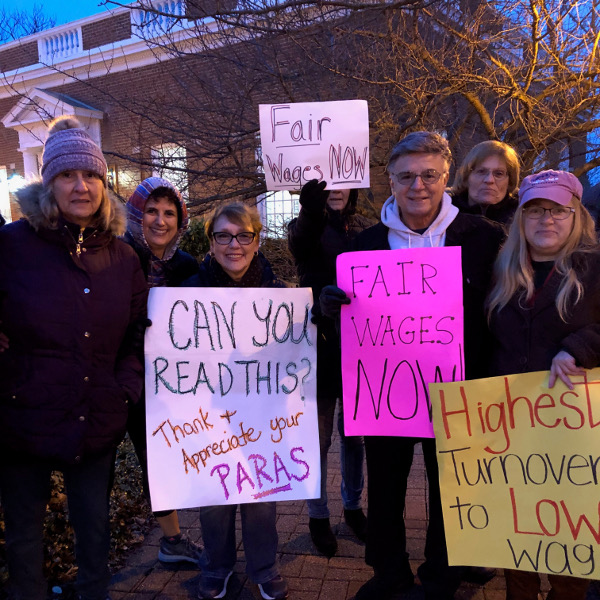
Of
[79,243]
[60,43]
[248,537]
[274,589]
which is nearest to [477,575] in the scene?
[274,589]

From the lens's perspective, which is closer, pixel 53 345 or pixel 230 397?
pixel 53 345

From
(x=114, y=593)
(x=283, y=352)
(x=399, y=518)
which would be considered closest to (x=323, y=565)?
(x=399, y=518)

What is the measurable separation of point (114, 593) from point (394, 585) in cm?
142

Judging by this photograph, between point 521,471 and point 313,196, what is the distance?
4.83ft

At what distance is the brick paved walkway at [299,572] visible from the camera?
2.68 m

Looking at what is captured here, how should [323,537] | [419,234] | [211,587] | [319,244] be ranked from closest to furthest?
[419,234] → [211,587] → [319,244] → [323,537]

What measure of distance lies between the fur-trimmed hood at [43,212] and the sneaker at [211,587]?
67.9 inches

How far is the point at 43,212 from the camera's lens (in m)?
2.11

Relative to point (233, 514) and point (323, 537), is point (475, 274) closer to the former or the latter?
point (233, 514)

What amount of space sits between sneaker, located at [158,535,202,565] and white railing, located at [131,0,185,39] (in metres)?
3.82

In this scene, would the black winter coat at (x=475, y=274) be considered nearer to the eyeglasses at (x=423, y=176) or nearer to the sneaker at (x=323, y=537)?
the eyeglasses at (x=423, y=176)

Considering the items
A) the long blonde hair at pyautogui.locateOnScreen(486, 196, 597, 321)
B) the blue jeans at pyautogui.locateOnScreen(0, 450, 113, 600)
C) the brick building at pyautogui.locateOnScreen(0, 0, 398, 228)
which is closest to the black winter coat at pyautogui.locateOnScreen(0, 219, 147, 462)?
the blue jeans at pyautogui.locateOnScreen(0, 450, 113, 600)

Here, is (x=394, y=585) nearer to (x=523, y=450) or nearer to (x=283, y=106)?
(x=523, y=450)

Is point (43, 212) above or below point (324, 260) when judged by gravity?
above
